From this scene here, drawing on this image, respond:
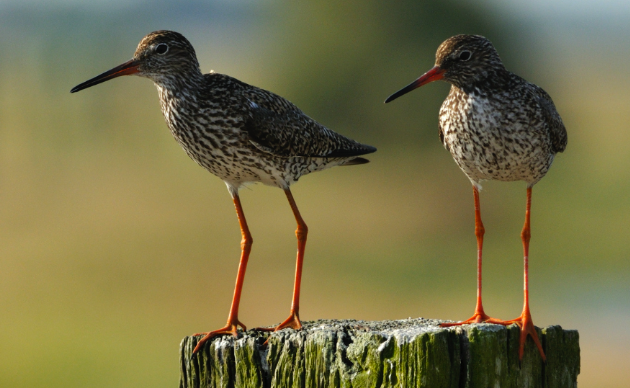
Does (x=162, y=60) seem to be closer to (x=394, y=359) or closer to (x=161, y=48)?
(x=161, y=48)

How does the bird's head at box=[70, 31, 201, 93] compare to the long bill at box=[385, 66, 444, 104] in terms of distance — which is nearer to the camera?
the long bill at box=[385, 66, 444, 104]

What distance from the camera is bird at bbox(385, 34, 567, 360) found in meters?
6.41

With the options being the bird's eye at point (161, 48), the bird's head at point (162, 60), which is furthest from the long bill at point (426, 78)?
the bird's eye at point (161, 48)

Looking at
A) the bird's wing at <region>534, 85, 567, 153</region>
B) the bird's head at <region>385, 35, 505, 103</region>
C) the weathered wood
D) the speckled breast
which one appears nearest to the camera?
the weathered wood

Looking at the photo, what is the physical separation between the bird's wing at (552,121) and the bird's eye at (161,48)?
3404 mm

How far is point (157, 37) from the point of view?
6.97 meters

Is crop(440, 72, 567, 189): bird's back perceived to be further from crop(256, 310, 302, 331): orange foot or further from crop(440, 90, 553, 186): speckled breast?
crop(256, 310, 302, 331): orange foot

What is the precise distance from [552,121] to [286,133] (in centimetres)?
243

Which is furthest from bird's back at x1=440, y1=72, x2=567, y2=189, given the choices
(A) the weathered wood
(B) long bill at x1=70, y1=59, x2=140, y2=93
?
(B) long bill at x1=70, y1=59, x2=140, y2=93

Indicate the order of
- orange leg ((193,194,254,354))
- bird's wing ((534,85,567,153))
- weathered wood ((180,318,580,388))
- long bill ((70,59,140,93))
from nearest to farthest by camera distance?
1. weathered wood ((180,318,580,388))
2. orange leg ((193,194,254,354))
3. long bill ((70,59,140,93))
4. bird's wing ((534,85,567,153))

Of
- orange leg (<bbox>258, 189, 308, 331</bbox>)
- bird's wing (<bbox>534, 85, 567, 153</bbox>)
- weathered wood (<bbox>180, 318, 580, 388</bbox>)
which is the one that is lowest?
weathered wood (<bbox>180, 318, 580, 388</bbox>)

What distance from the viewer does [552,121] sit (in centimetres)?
688

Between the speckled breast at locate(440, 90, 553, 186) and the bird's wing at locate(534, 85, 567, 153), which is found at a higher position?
the bird's wing at locate(534, 85, 567, 153)

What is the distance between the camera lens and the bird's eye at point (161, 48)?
22.8 ft
